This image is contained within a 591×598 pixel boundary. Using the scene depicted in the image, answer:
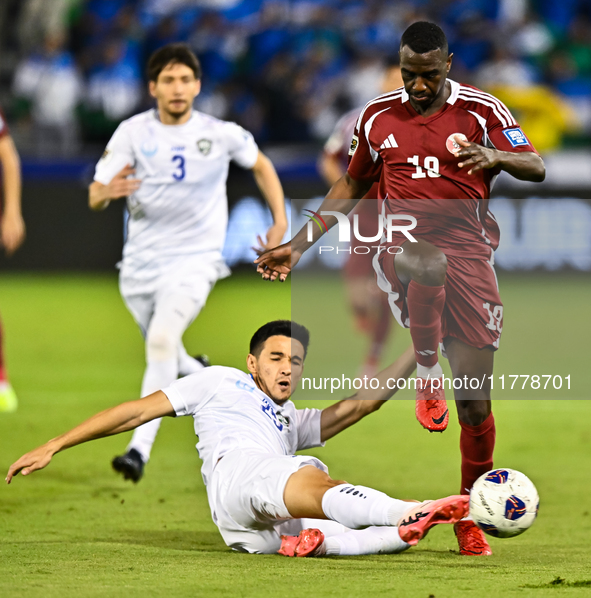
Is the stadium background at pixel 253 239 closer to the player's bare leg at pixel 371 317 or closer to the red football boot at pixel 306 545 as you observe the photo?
the player's bare leg at pixel 371 317

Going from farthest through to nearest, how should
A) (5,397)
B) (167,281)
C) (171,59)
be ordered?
1. (5,397)
2. (167,281)
3. (171,59)

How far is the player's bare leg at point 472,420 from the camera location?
4.74 metres

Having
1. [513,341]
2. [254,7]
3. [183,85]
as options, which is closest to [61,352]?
[513,341]

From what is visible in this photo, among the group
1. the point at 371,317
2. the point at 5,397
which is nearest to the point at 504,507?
the point at 5,397

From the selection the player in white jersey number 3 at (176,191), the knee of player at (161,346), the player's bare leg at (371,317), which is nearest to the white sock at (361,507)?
the knee of player at (161,346)

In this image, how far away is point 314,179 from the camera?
50.8 ft

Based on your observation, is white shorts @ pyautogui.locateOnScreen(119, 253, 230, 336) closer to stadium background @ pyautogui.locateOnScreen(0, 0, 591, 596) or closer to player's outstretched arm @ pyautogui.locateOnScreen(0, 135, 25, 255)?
stadium background @ pyautogui.locateOnScreen(0, 0, 591, 596)

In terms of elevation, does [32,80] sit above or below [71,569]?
above

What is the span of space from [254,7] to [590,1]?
5.86 meters

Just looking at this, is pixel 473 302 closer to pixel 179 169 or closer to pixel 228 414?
pixel 228 414

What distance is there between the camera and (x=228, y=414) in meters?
4.96

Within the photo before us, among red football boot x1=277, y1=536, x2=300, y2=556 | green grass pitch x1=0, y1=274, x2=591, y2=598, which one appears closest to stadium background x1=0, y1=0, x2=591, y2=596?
green grass pitch x1=0, y1=274, x2=591, y2=598

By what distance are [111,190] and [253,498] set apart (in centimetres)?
276

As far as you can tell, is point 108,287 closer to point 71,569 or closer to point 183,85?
point 183,85
